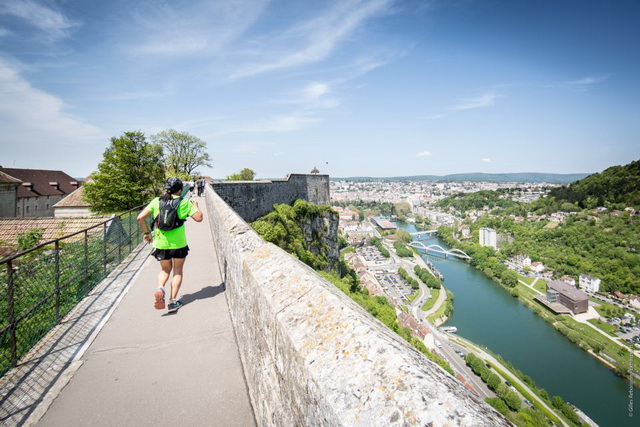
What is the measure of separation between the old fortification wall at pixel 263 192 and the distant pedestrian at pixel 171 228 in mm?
9982

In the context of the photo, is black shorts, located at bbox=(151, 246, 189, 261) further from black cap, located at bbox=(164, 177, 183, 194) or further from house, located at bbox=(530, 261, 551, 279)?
house, located at bbox=(530, 261, 551, 279)

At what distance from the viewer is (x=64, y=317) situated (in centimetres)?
371

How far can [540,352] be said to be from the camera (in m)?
33.4

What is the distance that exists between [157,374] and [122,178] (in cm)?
2280

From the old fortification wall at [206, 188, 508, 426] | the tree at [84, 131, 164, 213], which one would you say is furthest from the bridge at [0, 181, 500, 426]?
the tree at [84, 131, 164, 213]

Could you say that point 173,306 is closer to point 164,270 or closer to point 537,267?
point 164,270

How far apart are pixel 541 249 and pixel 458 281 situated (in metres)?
30.7

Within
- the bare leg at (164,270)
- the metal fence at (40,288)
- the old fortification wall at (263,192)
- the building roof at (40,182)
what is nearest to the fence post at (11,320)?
the metal fence at (40,288)

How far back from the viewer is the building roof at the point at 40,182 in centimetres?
3456

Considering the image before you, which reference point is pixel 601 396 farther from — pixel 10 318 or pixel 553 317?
pixel 10 318

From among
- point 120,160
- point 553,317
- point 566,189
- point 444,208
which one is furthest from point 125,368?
point 444,208

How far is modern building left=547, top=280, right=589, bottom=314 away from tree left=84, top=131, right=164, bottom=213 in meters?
53.8

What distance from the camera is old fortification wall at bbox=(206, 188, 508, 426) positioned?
71 centimetres

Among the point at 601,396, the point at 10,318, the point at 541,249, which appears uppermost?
the point at 10,318
